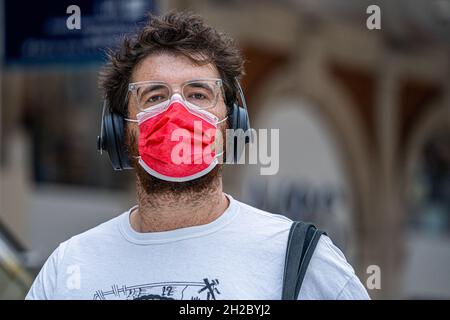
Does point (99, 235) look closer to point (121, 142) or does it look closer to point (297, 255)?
point (121, 142)

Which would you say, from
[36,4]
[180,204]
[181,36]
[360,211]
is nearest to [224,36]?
Result: [181,36]

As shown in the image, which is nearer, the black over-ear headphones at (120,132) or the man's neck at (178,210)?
the man's neck at (178,210)

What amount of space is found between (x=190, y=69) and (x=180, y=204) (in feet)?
1.07

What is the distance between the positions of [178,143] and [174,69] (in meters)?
0.19

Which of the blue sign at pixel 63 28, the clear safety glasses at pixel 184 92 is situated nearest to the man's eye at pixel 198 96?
the clear safety glasses at pixel 184 92

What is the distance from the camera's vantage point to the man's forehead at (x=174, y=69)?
7.50ft

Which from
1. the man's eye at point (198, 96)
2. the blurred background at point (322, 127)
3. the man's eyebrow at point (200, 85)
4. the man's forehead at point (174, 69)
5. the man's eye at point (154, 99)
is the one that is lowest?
the blurred background at point (322, 127)

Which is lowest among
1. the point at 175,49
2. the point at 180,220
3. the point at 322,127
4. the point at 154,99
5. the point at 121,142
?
the point at 322,127

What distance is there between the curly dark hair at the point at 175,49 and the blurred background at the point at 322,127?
266 inches

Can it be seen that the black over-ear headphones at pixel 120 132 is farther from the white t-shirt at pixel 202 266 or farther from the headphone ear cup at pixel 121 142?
the white t-shirt at pixel 202 266

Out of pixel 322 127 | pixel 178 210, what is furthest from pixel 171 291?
pixel 322 127

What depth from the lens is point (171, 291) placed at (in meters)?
2.15

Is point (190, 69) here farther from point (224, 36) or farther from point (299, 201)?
point (299, 201)
